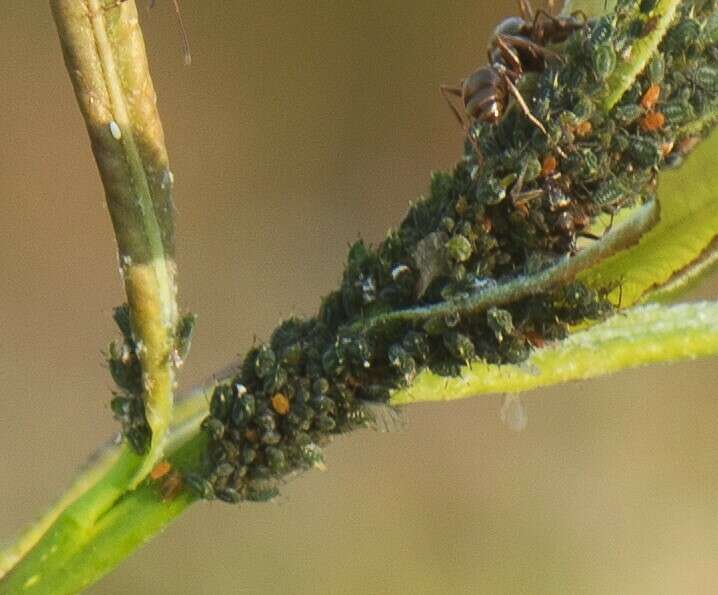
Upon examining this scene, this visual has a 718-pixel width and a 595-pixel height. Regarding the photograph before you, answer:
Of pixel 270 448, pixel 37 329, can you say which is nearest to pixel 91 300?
pixel 37 329

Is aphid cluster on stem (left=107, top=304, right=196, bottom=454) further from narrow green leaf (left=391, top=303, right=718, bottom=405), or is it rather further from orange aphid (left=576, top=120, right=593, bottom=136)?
orange aphid (left=576, top=120, right=593, bottom=136)

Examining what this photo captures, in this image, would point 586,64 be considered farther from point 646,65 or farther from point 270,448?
point 270,448

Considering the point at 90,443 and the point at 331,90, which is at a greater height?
the point at 331,90

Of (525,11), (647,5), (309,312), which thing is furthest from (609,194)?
(309,312)

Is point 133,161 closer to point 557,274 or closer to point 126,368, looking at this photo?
point 126,368

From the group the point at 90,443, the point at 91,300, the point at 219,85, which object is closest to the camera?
the point at 90,443
